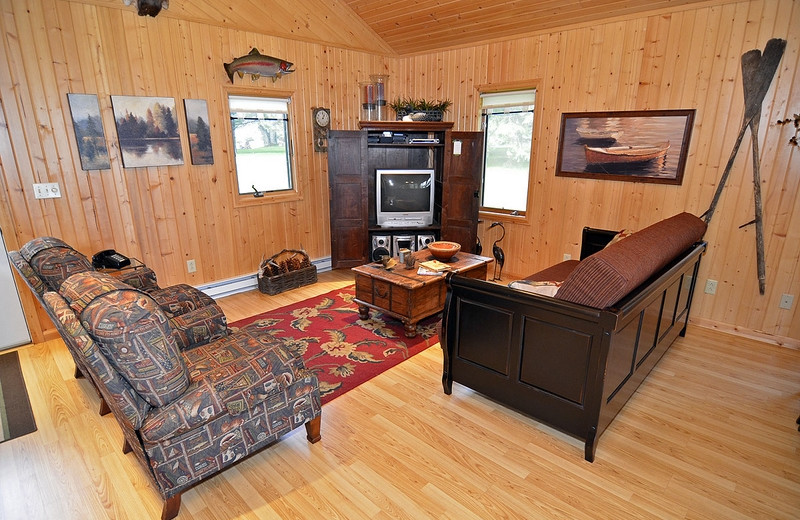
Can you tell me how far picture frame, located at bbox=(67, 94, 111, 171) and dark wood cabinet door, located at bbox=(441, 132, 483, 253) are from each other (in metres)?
3.35

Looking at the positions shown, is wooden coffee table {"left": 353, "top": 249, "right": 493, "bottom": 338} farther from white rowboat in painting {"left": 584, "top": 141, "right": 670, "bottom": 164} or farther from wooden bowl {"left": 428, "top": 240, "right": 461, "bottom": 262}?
white rowboat in painting {"left": 584, "top": 141, "right": 670, "bottom": 164}

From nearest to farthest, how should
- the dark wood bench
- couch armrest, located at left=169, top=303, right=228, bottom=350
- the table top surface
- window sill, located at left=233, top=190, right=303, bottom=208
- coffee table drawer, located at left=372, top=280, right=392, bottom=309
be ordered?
the dark wood bench < couch armrest, located at left=169, top=303, right=228, bottom=350 < the table top surface < coffee table drawer, located at left=372, top=280, right=392, bottom=309 < window sill, located at left=233, top=190, right=303, bottom=208

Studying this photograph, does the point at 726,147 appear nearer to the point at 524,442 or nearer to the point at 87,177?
the point at 524,442

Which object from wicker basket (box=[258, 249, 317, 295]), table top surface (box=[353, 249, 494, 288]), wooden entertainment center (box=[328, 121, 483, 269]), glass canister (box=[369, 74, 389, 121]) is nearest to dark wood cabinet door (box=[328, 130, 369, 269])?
wooden entertainment center (box=[328, 121, 483, 269])

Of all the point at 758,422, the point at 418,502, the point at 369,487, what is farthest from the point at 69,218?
the point at 758,422

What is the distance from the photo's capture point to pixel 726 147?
3.36 metres

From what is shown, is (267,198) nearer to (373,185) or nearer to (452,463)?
(373,185)

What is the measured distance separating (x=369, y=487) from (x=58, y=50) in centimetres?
379

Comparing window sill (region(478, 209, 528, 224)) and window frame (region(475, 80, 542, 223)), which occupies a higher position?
window frame (region(475, 80, 542, 223))

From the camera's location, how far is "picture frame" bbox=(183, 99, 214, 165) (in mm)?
3900

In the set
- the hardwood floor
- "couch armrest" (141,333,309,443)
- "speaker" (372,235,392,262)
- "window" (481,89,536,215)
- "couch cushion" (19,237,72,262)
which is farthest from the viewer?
"speaker" (372,235,392,262)

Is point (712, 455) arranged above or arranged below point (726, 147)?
below

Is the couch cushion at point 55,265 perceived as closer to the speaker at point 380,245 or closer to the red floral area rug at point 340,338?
the red floral area rug at point 340,338

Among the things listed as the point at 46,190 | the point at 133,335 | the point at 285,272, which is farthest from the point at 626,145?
the point at 46,190
